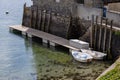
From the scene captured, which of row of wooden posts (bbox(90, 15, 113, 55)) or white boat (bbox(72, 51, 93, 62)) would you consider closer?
white boat (bbox(72, 51, 93, 62))

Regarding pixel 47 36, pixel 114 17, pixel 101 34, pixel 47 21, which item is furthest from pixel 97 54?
pixel 47 21

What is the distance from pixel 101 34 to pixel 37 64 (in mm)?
8075

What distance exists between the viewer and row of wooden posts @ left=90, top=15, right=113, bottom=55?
126 feet

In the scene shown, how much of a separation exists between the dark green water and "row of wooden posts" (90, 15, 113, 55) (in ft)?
7.52

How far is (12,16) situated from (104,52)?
3907 cm

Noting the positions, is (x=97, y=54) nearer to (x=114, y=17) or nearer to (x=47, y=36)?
(x=114, y=17)

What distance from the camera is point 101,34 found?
39.4 m

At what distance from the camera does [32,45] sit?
47344 mm

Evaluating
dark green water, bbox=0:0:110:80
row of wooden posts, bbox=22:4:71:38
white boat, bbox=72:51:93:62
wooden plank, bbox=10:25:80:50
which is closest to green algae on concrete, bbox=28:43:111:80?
dark green water, bbox=0:0:110:80

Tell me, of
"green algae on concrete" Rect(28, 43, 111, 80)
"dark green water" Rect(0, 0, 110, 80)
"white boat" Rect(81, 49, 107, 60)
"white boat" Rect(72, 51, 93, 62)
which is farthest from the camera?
"white boat" Rect(81, 49, 107, 60)

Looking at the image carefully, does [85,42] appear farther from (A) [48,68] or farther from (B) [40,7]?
(B) [40,7]

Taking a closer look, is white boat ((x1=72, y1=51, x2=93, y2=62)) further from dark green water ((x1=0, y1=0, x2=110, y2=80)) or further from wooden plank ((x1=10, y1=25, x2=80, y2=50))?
wooden plank ((x1=10, y1=25, x2=80, y2=50))

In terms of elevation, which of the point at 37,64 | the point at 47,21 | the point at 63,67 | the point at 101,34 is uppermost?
the point at 47,21

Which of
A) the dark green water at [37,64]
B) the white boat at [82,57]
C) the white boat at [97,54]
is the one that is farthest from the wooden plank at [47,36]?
the white boat at [97,54]
